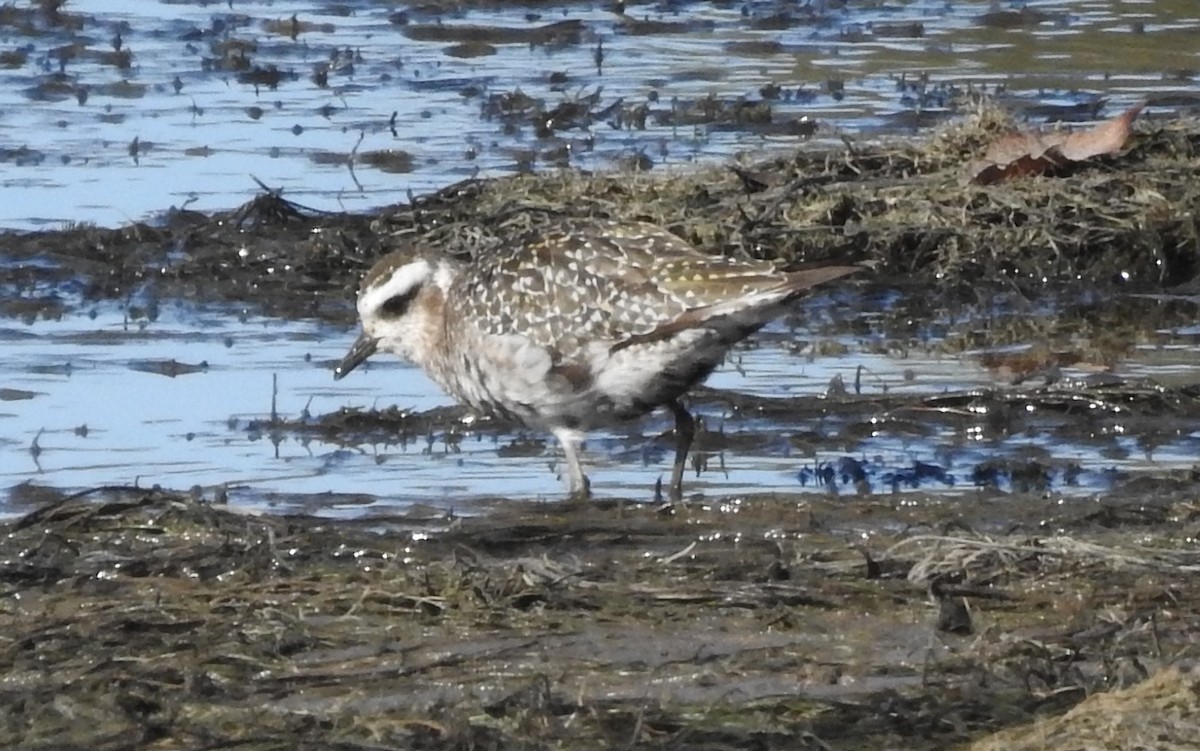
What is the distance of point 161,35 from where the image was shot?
18828mm

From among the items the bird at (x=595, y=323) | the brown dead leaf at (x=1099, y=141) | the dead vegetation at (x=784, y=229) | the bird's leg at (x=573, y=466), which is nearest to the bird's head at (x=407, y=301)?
the bird at (x=595, y=323)

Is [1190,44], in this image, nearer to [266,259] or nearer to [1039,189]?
[1039,189]

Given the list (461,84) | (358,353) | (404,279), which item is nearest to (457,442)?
(358,353)

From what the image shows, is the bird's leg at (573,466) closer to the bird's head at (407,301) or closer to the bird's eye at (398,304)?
the bird's head at (407,301)

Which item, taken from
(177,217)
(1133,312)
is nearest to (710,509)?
(1133,312)

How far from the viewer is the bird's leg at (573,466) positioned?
866cm

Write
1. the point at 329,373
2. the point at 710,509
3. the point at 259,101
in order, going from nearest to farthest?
the point at 710,509 < the point at 329,373 < the point at 259,101

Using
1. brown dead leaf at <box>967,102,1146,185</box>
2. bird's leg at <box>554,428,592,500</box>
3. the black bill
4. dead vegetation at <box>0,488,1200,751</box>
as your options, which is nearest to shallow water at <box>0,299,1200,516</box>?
Result: bird's leg at <box>554,428,592,500</box>

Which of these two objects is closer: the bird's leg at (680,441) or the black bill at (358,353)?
the bird's leg at (680,441)

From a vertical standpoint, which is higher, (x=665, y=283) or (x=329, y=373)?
(x=665, y=283)

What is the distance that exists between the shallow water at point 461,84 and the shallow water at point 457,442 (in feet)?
8.66

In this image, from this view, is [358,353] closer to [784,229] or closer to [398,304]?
[398,304]

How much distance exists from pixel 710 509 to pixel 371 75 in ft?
31.3

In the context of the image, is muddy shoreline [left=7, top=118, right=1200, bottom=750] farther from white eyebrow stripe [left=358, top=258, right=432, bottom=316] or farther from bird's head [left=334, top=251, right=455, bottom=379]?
white eyebrow stripe [left=358, top=258, right=432, bottom=316]
